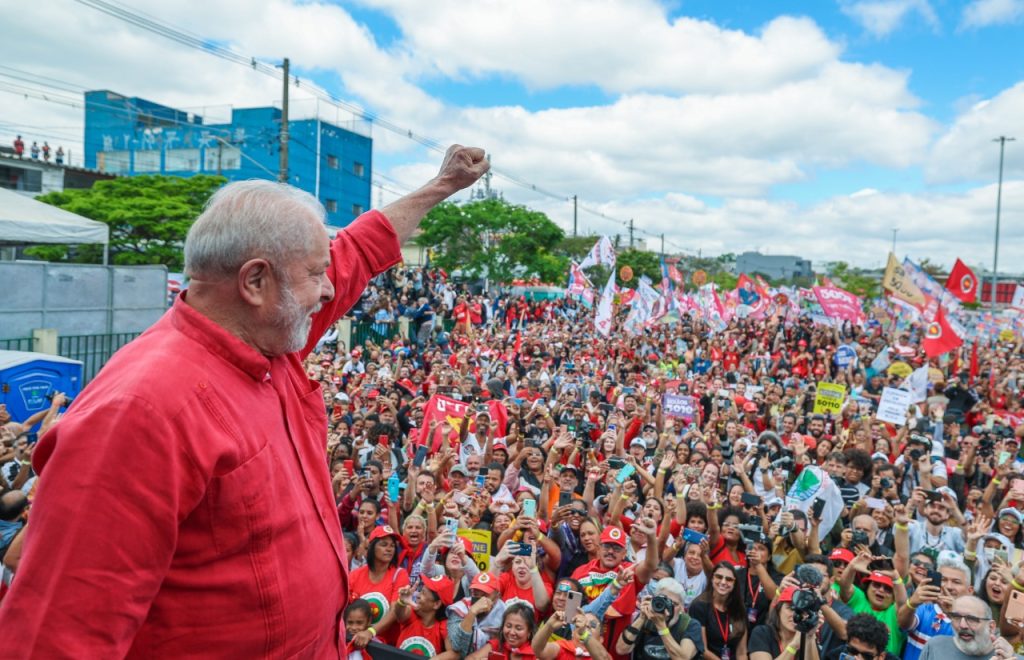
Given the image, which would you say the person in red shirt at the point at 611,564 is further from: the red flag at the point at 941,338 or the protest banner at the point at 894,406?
the red flag at the point at 941,338

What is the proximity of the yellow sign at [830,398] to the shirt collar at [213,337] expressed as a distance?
11.4 m

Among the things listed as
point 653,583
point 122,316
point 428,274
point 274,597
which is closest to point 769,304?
point 428,274

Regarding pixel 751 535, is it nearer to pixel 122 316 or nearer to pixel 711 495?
pixel 711 495

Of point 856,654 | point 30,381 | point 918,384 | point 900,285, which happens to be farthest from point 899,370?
point 30,381

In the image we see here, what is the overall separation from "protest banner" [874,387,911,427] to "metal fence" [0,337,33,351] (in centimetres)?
1385

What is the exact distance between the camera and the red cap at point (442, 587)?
4867 millimetres

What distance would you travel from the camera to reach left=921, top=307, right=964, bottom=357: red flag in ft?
48.7

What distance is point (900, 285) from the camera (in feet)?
63.7

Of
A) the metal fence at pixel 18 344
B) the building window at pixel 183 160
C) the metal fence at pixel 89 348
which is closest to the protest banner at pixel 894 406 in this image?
the metal fence at pixel 89 348

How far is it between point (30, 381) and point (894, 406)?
12148mm

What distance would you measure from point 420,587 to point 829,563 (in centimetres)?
303

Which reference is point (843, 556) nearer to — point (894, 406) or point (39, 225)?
point (894, 406)

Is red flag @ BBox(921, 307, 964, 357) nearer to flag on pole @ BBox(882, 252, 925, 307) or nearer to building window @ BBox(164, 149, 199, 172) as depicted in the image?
flag on pole @ BBox(882, 252, 925, 307)

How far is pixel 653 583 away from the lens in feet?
16.5
